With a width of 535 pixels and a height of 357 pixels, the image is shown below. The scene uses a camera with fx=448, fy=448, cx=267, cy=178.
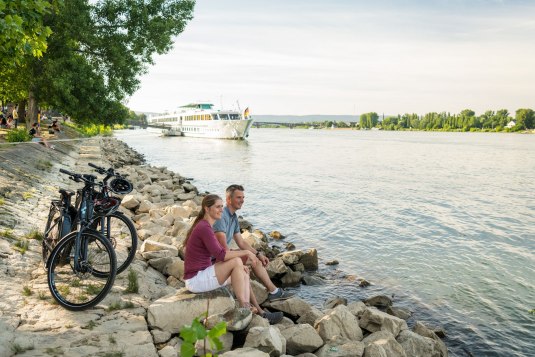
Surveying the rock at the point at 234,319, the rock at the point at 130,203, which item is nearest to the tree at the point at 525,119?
the rock at the point at 130,203

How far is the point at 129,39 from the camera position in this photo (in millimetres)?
22328

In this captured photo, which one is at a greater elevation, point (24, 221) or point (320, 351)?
point (24, 221)

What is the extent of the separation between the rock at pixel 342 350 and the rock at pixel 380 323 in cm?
103

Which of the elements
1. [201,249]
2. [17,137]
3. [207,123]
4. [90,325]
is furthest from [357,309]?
[207,123]

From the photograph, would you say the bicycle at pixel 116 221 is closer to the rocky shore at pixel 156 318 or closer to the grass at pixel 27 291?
the rocky shore at pixel 156 318

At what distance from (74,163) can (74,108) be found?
2.87 meters

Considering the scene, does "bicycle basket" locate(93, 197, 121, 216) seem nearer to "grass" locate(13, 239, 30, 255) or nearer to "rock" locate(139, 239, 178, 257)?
"grass" locate(13, 239, 30, 255)

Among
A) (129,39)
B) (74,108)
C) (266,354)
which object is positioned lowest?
(266,354)

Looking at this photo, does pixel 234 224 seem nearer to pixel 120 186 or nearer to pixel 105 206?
pixel 120 186

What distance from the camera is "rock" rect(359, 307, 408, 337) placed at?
6.55 meters

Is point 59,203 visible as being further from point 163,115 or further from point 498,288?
point 163,115

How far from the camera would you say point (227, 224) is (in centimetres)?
655

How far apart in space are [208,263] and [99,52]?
20.3 m

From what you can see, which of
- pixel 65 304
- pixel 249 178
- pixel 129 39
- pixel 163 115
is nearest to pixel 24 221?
pixel 65 304
